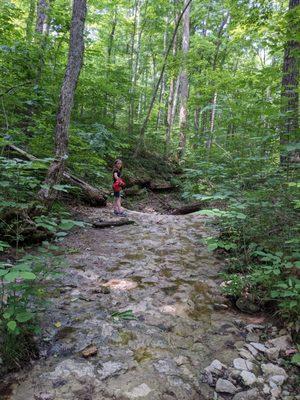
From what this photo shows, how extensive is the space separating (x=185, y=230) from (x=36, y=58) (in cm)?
614

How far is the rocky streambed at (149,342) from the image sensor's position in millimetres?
2438

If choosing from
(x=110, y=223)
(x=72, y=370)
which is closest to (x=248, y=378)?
(x=72, y=370)

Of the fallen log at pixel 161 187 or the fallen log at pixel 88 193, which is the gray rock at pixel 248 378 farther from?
the fallen log at pixel 161 187

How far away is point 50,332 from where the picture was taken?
3.02 metres

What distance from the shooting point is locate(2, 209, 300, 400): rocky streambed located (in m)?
2.44

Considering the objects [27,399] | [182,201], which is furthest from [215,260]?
[182,201]

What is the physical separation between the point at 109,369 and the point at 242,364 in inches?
49.6

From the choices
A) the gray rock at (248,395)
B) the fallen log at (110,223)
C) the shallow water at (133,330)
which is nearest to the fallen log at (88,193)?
the fallen log at (110,223)

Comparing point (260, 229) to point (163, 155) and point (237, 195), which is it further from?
point (163, 155)

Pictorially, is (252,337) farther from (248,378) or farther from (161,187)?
(161,187)

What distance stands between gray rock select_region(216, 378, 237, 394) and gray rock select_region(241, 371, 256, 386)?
0.14 m

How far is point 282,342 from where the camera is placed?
312cm

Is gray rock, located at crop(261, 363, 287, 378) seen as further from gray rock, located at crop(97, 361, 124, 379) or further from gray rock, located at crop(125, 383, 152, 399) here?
gray rock, located at crop(97, 361, 124, 379)

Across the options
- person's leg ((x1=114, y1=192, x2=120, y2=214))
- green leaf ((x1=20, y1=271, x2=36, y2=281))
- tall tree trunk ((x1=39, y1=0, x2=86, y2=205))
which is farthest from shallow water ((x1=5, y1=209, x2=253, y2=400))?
person's leg ((x1=114, y1=192, x2=120, y2=214))
